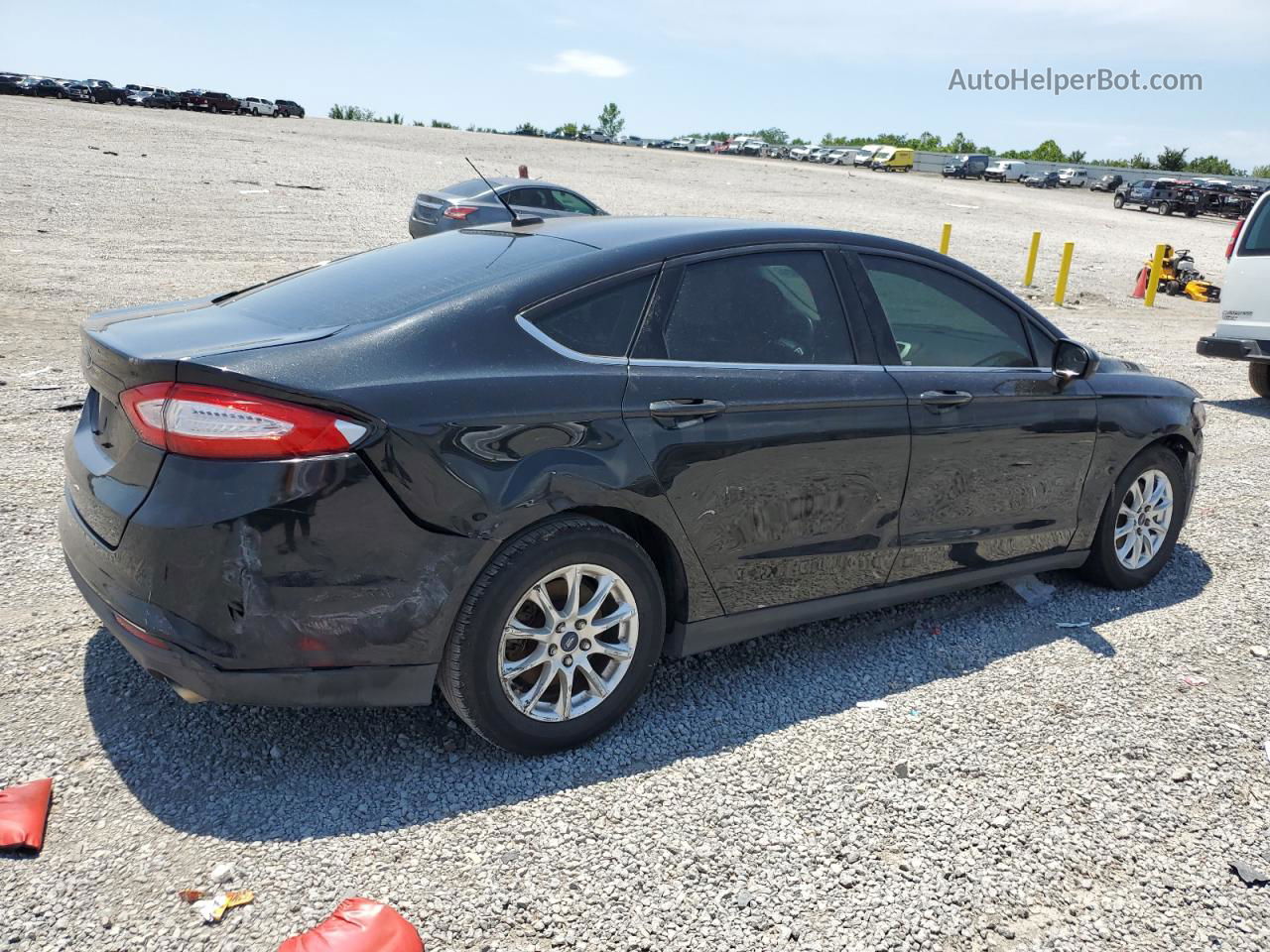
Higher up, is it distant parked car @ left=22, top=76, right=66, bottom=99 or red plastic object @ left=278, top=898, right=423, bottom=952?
distant parked car @ left=22, top=76, right=66, bottom=99

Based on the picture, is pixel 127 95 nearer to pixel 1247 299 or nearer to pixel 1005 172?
pixel 1005 172

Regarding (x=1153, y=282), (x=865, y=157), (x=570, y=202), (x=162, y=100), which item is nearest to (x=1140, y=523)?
(x=570, y=202)

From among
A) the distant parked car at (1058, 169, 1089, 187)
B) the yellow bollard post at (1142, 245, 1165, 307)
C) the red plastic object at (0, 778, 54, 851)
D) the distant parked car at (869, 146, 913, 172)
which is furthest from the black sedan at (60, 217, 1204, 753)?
the distant parked car at (869, 146, 913, 172)

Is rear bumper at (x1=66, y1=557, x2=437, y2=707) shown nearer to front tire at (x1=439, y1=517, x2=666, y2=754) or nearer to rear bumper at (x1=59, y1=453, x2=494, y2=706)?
rear bumper at (x1=59, y1=453, x2=494, y2=706)

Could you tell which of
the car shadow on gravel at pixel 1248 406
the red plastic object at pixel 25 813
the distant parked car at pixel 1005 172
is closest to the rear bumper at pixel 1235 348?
the car shadow on gravel at pixel 1248 406

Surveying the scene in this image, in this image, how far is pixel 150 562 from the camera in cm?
284

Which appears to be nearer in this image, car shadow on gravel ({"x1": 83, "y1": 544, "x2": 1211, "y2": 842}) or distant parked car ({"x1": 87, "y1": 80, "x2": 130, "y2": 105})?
car shadow on gravel ({"x1": 83, "y1": 544, "x2": 1211, "y2": 842})

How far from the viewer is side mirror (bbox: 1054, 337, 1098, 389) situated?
456cm

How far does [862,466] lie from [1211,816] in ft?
5.28

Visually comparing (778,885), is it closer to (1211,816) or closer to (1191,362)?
(1211,816)

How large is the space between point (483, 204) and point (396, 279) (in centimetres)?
1348

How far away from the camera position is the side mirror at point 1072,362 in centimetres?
456

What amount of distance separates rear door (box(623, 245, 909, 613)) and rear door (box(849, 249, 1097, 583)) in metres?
0.14

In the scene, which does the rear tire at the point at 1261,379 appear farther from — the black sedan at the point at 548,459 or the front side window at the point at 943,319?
the front side window at the point at 943,319
